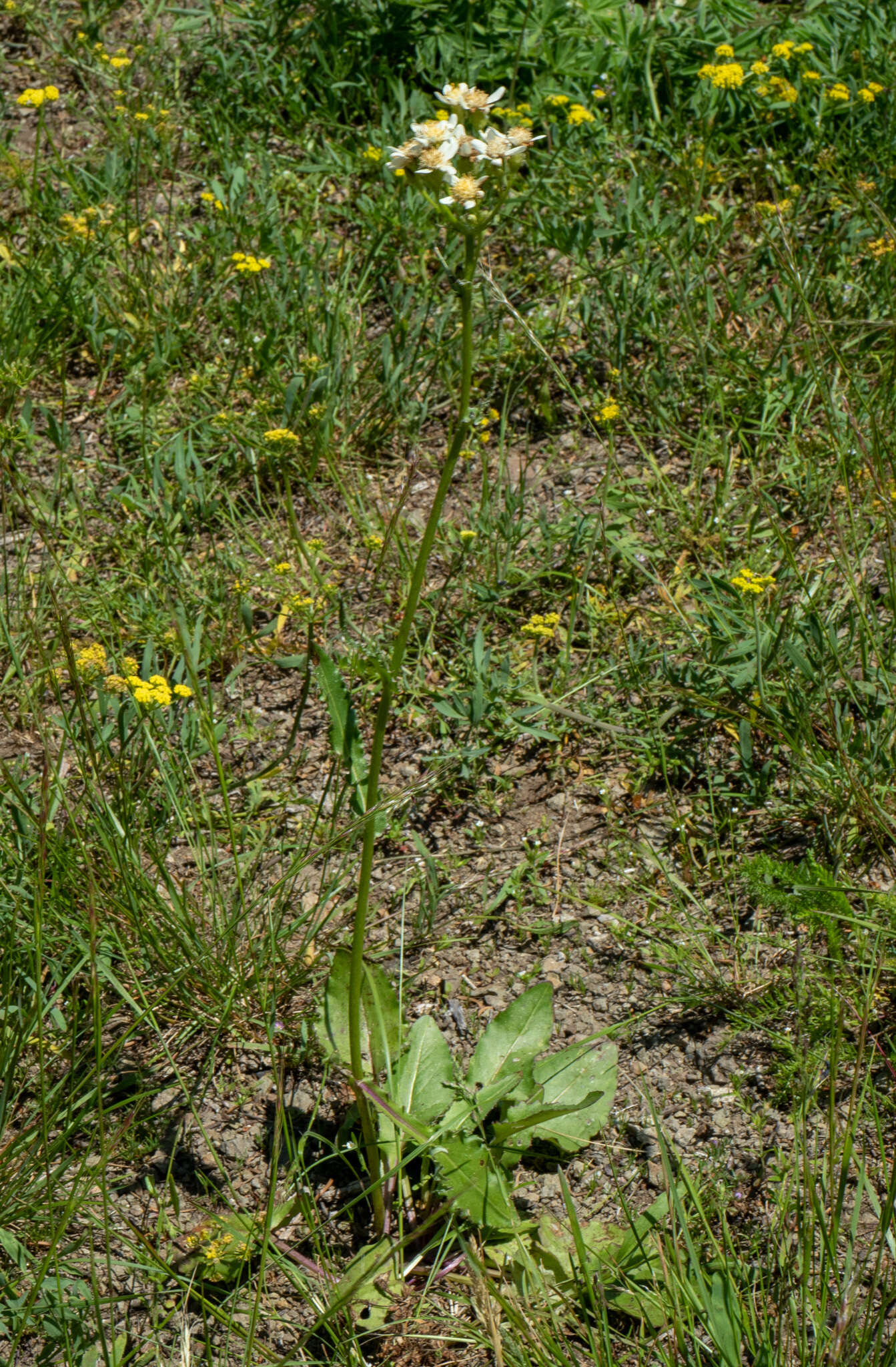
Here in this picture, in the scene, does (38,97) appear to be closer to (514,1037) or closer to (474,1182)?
(514,1037)

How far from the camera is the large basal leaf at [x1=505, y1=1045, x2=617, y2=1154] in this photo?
202 centimetres

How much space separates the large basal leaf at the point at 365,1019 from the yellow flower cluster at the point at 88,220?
2.52 m

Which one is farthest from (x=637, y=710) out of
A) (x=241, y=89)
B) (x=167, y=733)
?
(x=241, y=89)

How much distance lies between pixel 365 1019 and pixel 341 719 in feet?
1.72

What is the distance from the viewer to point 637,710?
8.62 ft

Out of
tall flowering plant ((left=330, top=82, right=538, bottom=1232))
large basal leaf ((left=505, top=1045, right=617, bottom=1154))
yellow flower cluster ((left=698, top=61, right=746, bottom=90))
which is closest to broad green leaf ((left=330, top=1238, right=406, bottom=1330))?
large basal leaf ((left=505, top=1045, right=617, bottom=1154))

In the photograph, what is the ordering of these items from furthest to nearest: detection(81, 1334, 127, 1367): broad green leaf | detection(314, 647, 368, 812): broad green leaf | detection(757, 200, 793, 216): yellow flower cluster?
detection(757, 200, 793, 216): yellow flower cluster, detection(314, 647, 368, 812): broad green leaf, detection(81, 1334, 127, 1367): broad green leaf

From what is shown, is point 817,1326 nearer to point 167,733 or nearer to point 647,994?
point 647,994

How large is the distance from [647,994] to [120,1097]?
3.22 feet

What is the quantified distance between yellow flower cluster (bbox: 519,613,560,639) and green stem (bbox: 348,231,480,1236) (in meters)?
0.96

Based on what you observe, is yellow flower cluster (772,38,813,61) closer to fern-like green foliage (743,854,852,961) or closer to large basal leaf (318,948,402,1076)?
fern-like green foliage (743,854,852,961)

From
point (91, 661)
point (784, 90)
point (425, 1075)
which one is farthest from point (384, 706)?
point (784, 90)

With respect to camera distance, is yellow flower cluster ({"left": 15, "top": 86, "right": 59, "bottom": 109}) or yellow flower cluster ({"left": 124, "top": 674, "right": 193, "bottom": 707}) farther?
yellow flower cluster ({"left": 15, "top": 86, "right": 59, "bottom": 109})

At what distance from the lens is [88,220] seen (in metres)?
3.63
